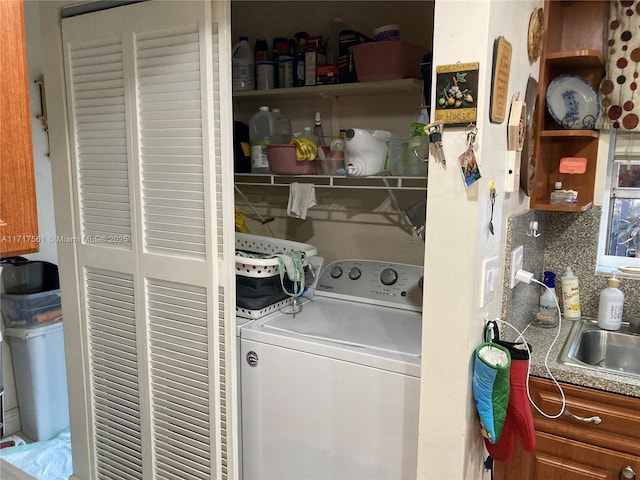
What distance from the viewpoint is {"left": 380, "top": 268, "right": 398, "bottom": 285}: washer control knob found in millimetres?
2080

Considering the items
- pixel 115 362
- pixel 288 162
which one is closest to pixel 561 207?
pixel 288 162

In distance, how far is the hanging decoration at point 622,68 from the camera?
1783 millimetres

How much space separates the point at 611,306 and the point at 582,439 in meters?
0.59

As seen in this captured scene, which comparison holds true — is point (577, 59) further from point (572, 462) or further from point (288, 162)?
point (572, 462)

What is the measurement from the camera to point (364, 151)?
1.99 m

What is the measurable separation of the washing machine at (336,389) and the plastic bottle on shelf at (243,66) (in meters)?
1.19

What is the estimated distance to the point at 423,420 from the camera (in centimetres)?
138

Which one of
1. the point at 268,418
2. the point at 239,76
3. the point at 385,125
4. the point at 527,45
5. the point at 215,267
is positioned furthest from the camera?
the point at 239,76

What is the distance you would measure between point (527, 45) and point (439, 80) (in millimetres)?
506

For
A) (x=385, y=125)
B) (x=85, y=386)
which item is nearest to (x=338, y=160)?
(x=385, y=125)

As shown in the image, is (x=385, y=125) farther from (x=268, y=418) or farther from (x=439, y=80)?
(x=268, y=418)

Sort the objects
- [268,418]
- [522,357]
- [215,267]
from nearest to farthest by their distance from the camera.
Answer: [522,357] → [215,267] → [268,418]

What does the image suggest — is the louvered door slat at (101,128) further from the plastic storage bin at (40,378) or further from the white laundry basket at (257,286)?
the plastic storage bin at (40,378)

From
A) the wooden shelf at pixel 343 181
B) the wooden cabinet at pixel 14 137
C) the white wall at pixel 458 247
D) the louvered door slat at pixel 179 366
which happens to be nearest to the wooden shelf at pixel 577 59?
the white wall at pixel 458 247
